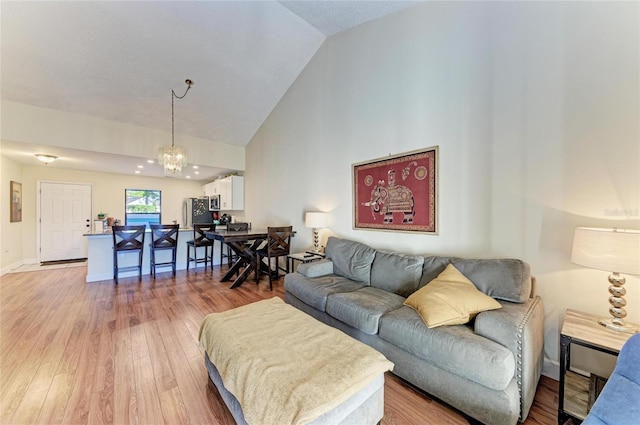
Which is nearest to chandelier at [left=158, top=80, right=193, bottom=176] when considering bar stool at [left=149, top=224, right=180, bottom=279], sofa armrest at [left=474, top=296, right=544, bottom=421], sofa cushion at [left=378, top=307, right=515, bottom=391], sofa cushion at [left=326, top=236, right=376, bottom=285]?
bar stool at [left=149, top=224, right=180, bottom=279]

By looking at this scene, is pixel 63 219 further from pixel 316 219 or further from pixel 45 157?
pixel 316 219

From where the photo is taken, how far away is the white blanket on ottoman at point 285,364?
106 centimetres

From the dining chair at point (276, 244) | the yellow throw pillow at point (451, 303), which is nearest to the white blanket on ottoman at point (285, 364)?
the yellow throw pillow at point (451, 303)

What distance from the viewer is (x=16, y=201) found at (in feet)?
16.6

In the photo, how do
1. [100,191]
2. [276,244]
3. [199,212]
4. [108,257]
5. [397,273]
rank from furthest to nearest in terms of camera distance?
[199,212] → [100,191] → [108,257] → [276,244] → [397,273]

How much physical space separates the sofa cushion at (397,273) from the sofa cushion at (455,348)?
513mm

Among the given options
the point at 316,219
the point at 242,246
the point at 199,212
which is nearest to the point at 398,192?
the point at 316,219

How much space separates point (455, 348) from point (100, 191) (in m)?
8.24

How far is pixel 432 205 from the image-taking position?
2.58m

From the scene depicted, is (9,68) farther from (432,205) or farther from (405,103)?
(432,205)

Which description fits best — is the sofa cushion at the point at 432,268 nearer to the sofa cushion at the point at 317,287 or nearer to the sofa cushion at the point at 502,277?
the sofa cushion at the point at 502,277

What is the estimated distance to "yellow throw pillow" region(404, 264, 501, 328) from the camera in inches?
65.3

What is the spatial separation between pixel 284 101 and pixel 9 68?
3.75 metres

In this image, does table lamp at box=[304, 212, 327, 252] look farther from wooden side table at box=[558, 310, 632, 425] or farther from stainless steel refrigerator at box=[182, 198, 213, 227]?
stainless steel refrigerator at box=[182, 198, 213, 227]
